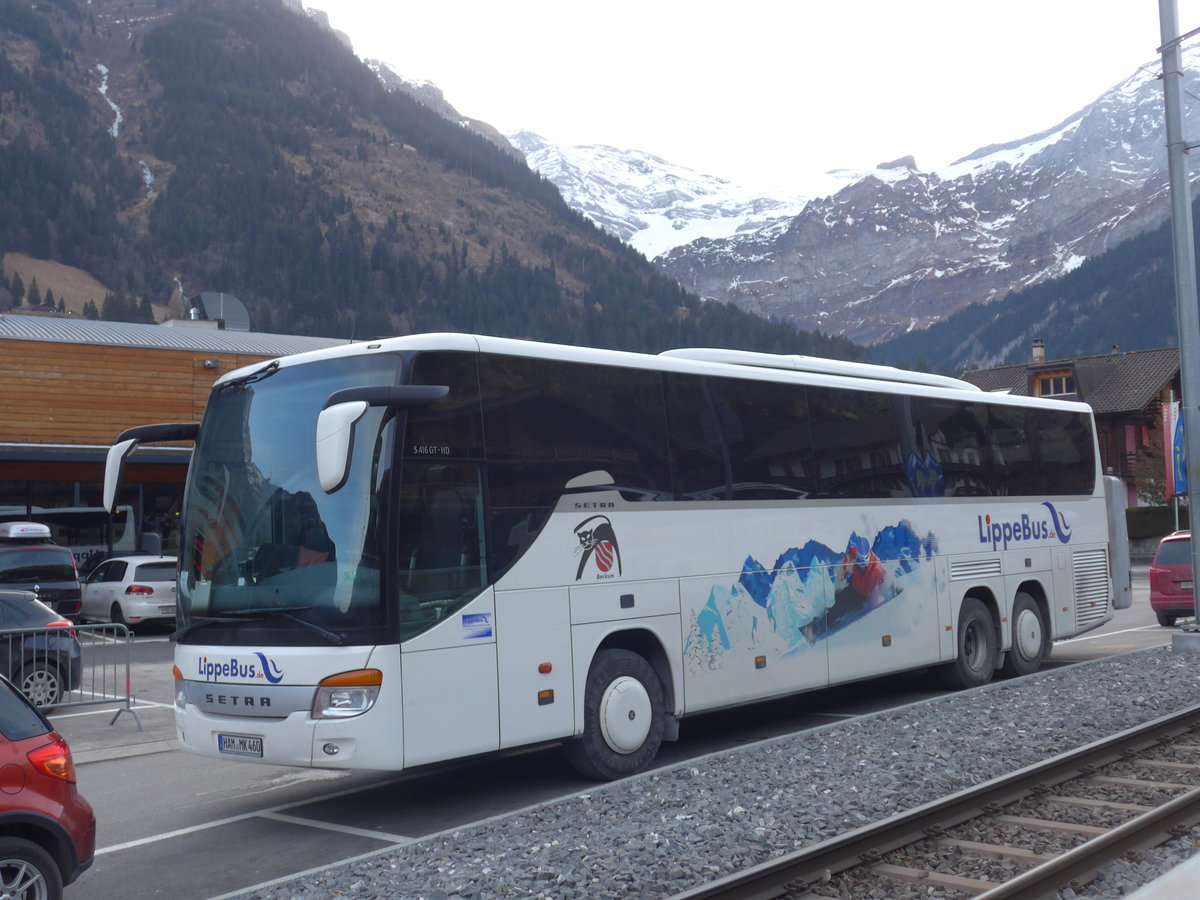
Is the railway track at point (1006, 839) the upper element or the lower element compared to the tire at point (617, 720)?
lower

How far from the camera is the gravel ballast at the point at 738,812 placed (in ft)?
20.8

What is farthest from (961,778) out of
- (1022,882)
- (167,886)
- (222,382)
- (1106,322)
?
(1106,322)

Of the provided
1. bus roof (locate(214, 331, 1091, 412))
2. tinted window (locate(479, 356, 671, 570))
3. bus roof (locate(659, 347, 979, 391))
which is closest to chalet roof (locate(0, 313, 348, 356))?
bus roof (locate(659, 347, 979, 391))

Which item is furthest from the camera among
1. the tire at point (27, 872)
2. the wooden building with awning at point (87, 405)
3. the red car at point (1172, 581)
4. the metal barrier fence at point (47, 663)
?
the wooden building with awning at point (87, 405)

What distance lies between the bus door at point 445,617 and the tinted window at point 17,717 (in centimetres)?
251

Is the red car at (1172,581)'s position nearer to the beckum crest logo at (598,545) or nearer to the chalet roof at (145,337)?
the beckum crest logo at (598,545)

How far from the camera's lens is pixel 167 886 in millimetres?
6887

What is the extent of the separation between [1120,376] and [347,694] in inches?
2690

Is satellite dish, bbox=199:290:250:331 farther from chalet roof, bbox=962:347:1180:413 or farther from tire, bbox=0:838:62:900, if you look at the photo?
tire, bbox=0:838:62:900

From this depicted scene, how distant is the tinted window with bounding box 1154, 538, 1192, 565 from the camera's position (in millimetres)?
21891

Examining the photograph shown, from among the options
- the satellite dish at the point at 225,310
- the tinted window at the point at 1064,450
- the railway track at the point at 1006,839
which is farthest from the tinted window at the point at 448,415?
the satellite dish at the point at 225,310

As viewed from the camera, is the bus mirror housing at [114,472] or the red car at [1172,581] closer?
the bus mirror housing at [114,472]

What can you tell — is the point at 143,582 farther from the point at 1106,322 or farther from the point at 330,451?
the point at 1106,322

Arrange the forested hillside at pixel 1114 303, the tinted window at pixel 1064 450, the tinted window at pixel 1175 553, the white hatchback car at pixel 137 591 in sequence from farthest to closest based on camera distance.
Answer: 1. the forested hillside at pixel 1114 303
2. the white hatchback car at pixel 137 591
3. the tinted window at pixel 1175 553
4. the tinted window at pixel 1064 450
